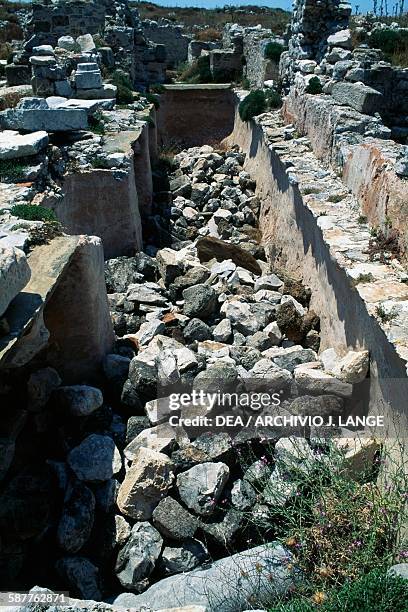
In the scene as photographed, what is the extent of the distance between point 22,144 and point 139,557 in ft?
16.7

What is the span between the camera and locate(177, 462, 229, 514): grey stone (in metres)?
4.18

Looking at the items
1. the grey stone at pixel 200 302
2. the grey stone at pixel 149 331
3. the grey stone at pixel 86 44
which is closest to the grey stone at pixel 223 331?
the grey stone at pixel 200 302

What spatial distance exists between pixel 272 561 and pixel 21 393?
7.85 feet

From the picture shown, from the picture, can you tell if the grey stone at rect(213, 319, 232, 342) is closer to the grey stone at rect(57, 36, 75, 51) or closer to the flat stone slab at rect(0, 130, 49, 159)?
the flat stone slab at rect(0, 130, 49, 159)

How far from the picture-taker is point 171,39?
22891mm

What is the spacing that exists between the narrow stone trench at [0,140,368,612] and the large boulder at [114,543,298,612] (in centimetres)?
2

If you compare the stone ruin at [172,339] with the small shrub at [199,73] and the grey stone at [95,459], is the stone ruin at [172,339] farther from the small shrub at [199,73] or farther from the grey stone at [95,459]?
the small shrub at [199,73]

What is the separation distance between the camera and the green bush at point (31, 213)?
5.69m

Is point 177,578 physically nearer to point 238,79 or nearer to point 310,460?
point 310,460

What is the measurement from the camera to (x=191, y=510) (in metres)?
4.23

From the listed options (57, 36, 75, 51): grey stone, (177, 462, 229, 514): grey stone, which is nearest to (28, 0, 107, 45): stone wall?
(57, 36, 75, 51): grey stone

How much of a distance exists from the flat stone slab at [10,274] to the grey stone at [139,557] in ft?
5.98

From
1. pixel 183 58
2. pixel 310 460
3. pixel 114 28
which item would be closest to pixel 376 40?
pixel 114 28

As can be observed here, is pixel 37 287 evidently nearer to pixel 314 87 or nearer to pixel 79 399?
pixel 79 399
